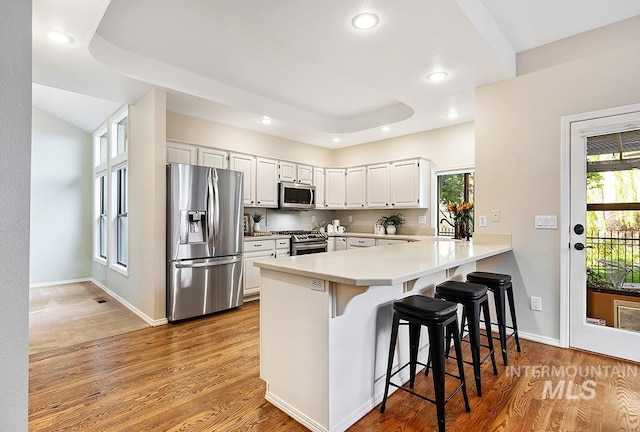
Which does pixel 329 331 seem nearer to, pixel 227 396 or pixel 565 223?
pixel 227 396

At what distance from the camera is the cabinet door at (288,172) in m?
5.41

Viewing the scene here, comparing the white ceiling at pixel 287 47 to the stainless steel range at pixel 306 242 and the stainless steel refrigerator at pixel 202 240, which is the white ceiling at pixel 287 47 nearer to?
the stainless steel refrigerator at pixel 202 240

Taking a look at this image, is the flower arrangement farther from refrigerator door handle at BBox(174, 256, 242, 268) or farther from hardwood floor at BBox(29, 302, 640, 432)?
refrigerator door handle at BBox(174, 256, 242, 268)

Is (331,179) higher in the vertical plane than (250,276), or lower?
higher

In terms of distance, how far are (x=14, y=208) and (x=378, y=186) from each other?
5070 millimetres

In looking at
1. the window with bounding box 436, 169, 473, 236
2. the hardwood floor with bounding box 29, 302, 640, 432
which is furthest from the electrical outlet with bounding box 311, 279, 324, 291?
the window with bounding box 436, 169, 473, 236

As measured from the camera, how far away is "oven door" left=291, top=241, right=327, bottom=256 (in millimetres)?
5070

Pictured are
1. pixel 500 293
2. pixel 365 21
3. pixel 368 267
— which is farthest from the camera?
pixel 500 293

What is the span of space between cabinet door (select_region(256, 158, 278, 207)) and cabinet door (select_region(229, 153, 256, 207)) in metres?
0.08

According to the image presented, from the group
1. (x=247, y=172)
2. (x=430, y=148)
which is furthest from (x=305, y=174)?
(x=430, y=148)

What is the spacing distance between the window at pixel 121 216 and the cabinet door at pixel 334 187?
132 inches

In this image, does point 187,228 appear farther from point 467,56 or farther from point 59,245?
point 59,245

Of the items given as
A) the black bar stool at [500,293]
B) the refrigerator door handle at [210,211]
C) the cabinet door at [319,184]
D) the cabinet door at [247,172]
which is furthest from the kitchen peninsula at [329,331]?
the cabinet door at [319,184]

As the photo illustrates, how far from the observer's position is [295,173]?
564cm
